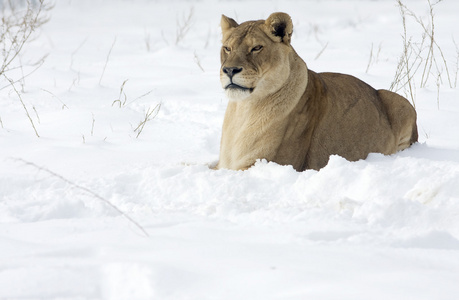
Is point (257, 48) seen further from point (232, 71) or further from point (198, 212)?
point (198, 212)

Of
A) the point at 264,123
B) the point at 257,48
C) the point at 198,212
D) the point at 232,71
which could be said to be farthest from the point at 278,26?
the point at 198,212

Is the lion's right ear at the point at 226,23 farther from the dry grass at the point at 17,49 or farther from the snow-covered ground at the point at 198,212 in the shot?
the dry grass at the point at 17,49

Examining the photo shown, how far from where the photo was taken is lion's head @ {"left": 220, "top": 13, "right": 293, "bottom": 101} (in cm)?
418

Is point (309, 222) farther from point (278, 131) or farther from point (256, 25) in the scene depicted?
point (256, 25)

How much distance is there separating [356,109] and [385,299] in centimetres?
302

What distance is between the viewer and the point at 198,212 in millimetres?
3078

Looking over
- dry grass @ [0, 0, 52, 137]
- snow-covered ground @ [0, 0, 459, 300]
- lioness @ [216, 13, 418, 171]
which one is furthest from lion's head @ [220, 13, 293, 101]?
dry grass @ [0, 0, 52, 137]

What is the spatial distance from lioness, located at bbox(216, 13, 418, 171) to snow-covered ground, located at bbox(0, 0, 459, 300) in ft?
0.81

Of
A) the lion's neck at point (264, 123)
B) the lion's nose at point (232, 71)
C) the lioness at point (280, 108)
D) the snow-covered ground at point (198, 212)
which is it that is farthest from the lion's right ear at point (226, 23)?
the snow-covered ground at point (198, 212)

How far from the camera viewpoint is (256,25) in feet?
14.6

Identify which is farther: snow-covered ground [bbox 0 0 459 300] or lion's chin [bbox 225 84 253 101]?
lion's chin [bbox 225 84 253 101]

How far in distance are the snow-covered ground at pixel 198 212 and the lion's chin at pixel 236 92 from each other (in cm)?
42

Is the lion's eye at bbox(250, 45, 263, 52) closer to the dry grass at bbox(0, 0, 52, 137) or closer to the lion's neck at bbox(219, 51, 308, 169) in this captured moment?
the lion's neck at bbox(219, 51, 308, 169)

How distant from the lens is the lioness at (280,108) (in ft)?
14.1
